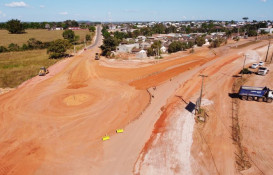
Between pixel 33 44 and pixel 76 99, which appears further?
pixel 33 44

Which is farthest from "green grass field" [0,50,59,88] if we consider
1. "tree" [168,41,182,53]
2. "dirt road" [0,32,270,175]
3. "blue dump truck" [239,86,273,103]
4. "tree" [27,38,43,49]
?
"blue dump truck" [239,86,273,103]

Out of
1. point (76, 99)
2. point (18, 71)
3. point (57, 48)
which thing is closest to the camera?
point (76, 99)

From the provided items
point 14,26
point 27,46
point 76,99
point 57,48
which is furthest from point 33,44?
point 14,26

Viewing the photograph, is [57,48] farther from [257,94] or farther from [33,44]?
[257,94]

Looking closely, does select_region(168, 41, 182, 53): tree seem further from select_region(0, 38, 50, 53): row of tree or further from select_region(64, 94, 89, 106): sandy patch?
select_region(0, 38, 50, 53): row of tree

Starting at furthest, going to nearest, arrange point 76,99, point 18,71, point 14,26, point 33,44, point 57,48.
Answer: point 14,26
point 33,44
point 57,48
point 18,71
point 76,99
